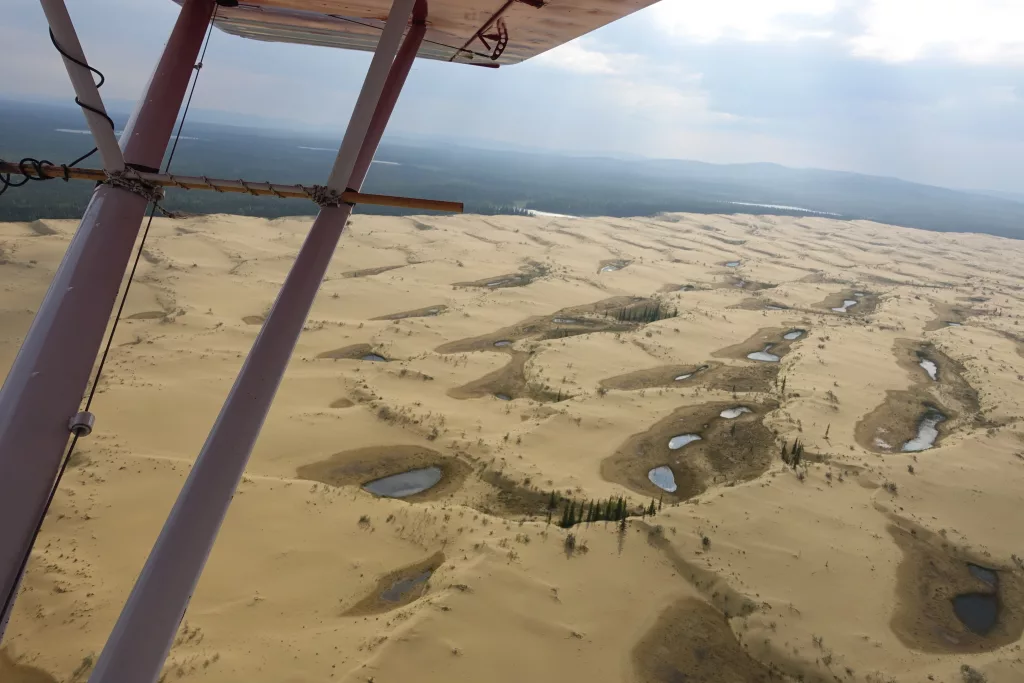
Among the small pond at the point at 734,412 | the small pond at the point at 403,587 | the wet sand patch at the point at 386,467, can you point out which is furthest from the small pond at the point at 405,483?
the small pond at the point at 734,412

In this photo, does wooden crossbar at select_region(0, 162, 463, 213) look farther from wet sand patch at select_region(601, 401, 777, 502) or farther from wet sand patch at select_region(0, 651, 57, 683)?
wet sand patch at select_region(601, 401, 777, 502)

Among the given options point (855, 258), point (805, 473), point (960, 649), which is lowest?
point (960, 649)

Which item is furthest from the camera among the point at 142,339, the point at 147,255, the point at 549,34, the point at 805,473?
the point at 147,255

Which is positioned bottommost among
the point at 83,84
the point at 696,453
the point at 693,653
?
the point at 693,653

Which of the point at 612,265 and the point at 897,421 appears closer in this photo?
the point at 897,421

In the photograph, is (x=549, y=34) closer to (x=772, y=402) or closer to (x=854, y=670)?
(x=854, y=670)

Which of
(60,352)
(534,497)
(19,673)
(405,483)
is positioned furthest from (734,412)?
(60,352)

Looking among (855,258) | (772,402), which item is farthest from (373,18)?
(855,258)

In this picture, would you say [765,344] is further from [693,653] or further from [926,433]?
[693,653]

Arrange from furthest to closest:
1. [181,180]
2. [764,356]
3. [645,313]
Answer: [645,313] < [764,356] < [181,180]
